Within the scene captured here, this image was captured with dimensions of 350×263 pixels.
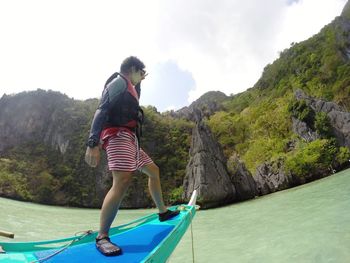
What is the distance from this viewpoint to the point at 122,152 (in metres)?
2.85

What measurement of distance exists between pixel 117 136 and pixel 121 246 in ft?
2.97

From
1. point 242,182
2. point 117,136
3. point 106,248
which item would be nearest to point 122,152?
point 117,136

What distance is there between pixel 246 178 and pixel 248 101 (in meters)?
26.3

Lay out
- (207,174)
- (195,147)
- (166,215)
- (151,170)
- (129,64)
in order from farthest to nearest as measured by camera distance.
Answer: (195,147) → (207,174) → (166,215) → (151,170) → (129,64)

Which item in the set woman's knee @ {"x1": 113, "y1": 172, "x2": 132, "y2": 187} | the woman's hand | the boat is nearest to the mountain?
the boat

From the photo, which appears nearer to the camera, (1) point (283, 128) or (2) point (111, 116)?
(2) point (111, 116)

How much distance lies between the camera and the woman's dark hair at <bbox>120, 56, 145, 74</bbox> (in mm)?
3158

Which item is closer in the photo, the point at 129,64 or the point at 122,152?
the point at 122,152

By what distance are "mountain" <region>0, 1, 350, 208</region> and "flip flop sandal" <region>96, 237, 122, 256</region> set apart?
37.0 ft

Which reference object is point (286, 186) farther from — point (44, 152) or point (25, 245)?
point (44, 152)

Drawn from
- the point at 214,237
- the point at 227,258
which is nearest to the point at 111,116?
the point at 227,258

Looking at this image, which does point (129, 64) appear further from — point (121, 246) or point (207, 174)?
point (207, 174)

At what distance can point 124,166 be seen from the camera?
281 centimetres

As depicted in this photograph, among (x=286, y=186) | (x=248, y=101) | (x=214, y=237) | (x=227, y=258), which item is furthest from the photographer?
(x=248, y=101)
